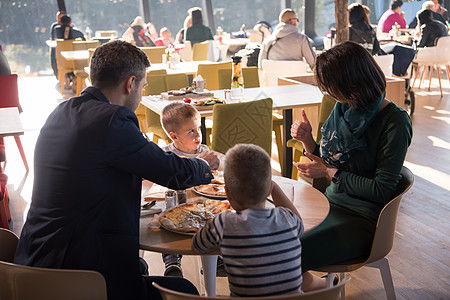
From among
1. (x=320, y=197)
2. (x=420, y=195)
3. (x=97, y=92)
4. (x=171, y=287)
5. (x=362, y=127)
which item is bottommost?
(x=420, y=195)

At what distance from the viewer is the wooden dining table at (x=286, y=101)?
165 inches

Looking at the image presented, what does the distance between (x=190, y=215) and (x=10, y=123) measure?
2303 mm

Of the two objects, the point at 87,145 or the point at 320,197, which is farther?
the point at 320,197

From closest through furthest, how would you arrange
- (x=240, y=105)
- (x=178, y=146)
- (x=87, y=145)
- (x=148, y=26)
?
(x=87, y=145)
(x=178, y=146)
(x=240, y=105)
(x=148, y=26)

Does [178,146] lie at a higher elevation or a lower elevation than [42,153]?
lower

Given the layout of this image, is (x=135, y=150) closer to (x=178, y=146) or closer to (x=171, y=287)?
(x=171, y=287)

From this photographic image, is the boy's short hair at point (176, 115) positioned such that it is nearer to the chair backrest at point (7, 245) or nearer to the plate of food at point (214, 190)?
the plate of food at point (214, 190)

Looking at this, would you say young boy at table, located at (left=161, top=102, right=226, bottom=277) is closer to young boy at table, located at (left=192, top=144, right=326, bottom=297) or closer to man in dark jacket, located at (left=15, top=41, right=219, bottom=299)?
man in dark jacket, located at (left=15, top=41, right=219, bottom=299)

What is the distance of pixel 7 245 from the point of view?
184cm

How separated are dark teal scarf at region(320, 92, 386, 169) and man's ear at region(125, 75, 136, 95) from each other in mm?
987

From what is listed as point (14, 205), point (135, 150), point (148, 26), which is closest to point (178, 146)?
point (135, 150)

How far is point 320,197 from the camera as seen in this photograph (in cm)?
218

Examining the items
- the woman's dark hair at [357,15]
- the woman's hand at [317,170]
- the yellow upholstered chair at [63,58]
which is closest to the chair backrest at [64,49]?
the yellow upholstered chair at [63,58]

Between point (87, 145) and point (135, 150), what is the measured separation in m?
0.14
